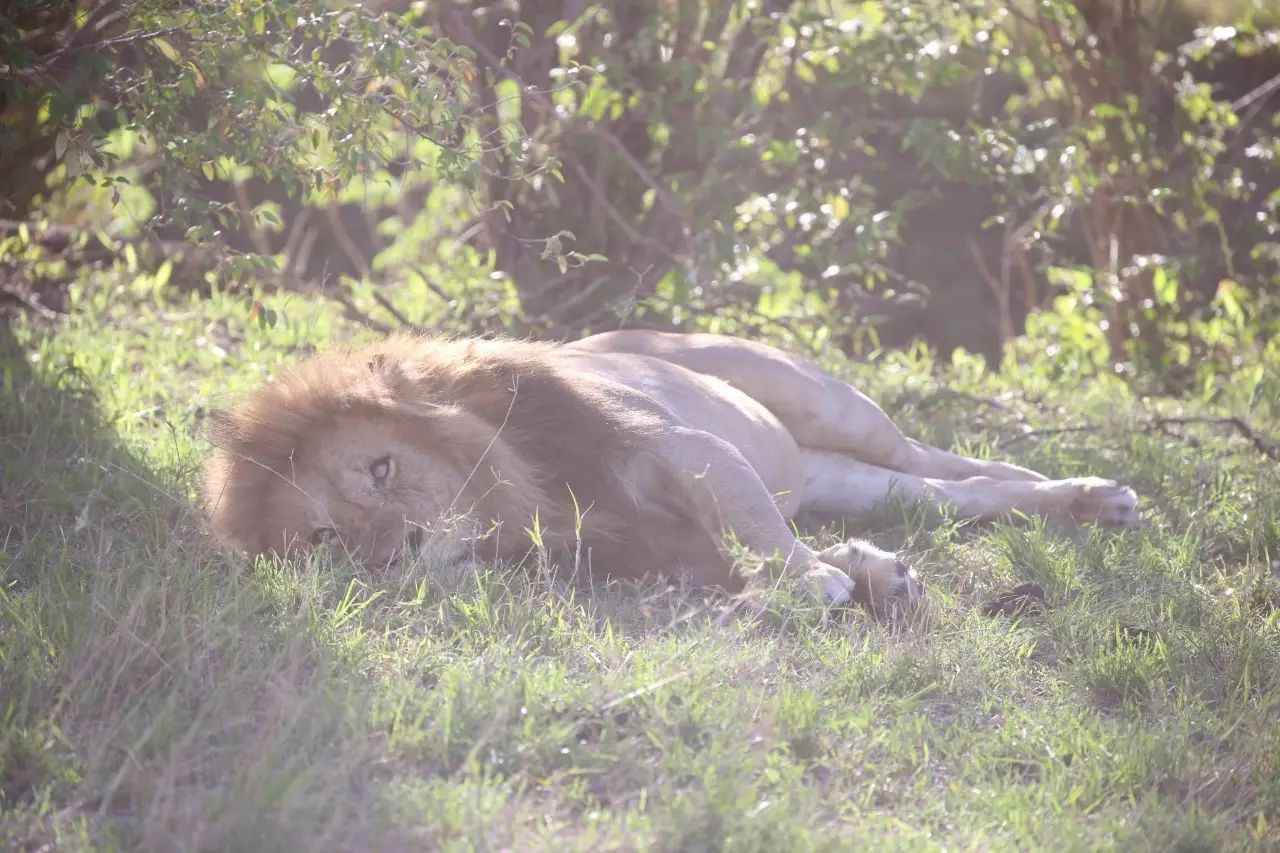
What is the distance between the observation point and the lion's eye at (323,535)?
3355 millimetres

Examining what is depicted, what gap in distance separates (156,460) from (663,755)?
2366 millimetres

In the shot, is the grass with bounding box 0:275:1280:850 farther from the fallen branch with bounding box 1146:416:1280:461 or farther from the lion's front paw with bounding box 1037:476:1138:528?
the fallen branch with bounding box 1146:416:1280:461

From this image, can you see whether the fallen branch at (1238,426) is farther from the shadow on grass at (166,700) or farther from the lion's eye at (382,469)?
the shadow on grass at (166,700)

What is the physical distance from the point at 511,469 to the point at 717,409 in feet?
2.76

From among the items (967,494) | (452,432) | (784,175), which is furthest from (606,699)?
(784,175)

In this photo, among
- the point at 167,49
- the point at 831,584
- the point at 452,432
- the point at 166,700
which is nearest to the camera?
the point at 166,700

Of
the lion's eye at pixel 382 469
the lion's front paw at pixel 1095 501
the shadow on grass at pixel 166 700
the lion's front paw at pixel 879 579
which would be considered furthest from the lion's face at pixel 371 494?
the lion's front paw at pixel 1095 501

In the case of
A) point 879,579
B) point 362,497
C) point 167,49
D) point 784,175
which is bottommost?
point 879,579

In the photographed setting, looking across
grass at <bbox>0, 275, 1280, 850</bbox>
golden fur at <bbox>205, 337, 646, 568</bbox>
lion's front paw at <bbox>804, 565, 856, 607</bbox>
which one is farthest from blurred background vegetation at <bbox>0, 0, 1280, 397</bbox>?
lion's front paw at <bbox>804, 565, 856, 607</bbox>

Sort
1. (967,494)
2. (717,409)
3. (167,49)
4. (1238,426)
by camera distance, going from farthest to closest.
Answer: (1238,426) → (967,494) → (717,409) → (167,49)

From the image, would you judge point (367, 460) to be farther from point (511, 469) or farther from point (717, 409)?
point (717, 409)

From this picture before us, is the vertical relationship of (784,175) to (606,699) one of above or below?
above

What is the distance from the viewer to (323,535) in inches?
132

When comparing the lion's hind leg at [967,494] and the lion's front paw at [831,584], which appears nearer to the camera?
the lion's front paw at [831,584]
